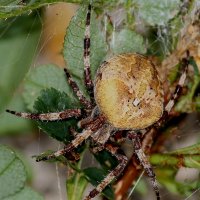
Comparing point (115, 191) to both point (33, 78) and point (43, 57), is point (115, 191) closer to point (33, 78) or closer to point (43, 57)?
Result: point (33, 78)

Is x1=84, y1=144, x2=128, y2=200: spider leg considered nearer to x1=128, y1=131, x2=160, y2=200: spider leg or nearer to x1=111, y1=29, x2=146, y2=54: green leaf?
x1=128, y1=131, x2=160, y2=200: spider leg

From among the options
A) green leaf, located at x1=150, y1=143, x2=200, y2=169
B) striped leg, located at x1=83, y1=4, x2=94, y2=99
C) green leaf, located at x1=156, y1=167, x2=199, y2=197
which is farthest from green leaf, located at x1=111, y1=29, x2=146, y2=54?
green leaf, located at x1=156, y1=167, x2=199, y2=197

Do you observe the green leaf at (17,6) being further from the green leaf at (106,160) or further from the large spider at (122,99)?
the green leaf at (106,160)

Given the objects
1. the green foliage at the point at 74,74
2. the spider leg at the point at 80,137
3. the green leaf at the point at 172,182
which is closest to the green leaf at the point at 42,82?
the green foliage at the point at 74,74

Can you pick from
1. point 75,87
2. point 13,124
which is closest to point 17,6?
point 75,87

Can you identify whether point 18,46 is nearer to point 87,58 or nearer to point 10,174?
point 87,58

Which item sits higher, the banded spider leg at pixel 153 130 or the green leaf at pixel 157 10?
the green leaf at pixel 157 10
